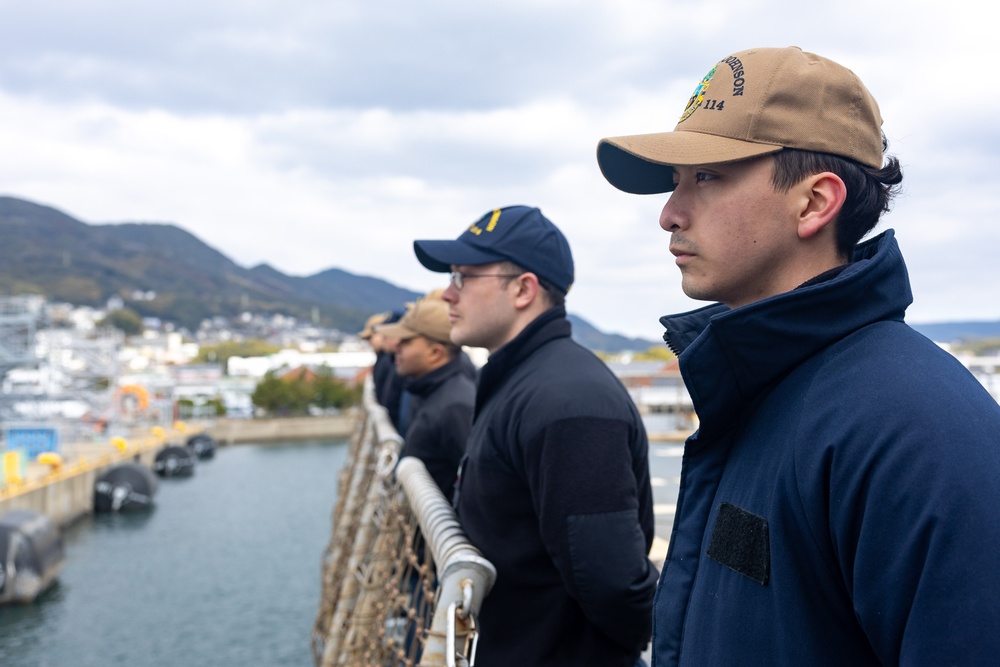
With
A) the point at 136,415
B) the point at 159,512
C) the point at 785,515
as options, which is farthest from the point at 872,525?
the point at 136,415

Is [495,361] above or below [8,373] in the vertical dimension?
above

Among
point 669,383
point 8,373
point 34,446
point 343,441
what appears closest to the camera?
point 34,446

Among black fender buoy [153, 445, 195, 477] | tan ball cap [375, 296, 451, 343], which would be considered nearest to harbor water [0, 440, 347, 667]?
black fender buoy [153, 445, 195, 477]

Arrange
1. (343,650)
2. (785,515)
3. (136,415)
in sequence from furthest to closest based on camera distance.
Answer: (136,415) < (343,650) < (785,515)

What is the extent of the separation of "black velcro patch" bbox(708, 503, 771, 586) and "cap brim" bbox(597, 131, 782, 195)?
486 millimetres

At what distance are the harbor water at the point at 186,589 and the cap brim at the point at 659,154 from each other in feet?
53.6

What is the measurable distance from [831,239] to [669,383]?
42347 mm

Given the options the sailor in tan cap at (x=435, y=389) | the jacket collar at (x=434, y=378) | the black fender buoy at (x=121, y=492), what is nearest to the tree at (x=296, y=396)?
the black fender buoy at (x=121, y=492)

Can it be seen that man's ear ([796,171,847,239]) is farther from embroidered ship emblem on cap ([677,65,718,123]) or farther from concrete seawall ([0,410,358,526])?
concrete seawall ([0,410,358,526])

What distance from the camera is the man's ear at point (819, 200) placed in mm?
1320

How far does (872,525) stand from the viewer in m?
1.01

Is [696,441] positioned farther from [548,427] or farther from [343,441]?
[343,441]

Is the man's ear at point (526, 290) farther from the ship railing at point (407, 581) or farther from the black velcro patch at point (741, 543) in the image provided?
the black velcro patch at point (741, 543)

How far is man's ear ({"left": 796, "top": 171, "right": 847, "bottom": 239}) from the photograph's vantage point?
1320mm
